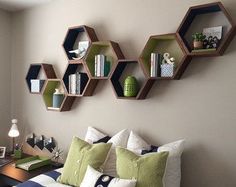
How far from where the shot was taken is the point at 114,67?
8.10ft

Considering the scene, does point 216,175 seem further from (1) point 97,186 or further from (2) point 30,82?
(2) point 30,82

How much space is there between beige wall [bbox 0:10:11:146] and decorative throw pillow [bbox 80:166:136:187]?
2056 mm

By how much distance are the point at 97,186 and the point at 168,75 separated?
1.10 m

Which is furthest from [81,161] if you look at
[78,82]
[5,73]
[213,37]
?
[5,73]

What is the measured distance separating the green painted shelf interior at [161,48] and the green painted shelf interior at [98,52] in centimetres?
38

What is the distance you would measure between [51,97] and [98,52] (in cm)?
96

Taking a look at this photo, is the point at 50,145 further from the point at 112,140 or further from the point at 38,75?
the point at 112,140

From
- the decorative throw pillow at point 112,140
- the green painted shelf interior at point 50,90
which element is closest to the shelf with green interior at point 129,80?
the decorative throw pillow at point 112,140

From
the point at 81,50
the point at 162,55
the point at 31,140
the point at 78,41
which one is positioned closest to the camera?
the point at 162,55

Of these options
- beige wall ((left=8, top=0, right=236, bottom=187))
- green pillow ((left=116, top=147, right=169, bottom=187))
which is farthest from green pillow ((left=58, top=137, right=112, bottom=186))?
beige wall ((left=8, top=0, right=236, bottom=187))

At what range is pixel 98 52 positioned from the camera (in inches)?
109

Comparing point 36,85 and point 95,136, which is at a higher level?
point 36,85

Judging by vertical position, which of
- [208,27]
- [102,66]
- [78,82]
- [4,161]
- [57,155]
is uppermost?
[208,27]

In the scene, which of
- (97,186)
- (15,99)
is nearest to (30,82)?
→ (15,99)
